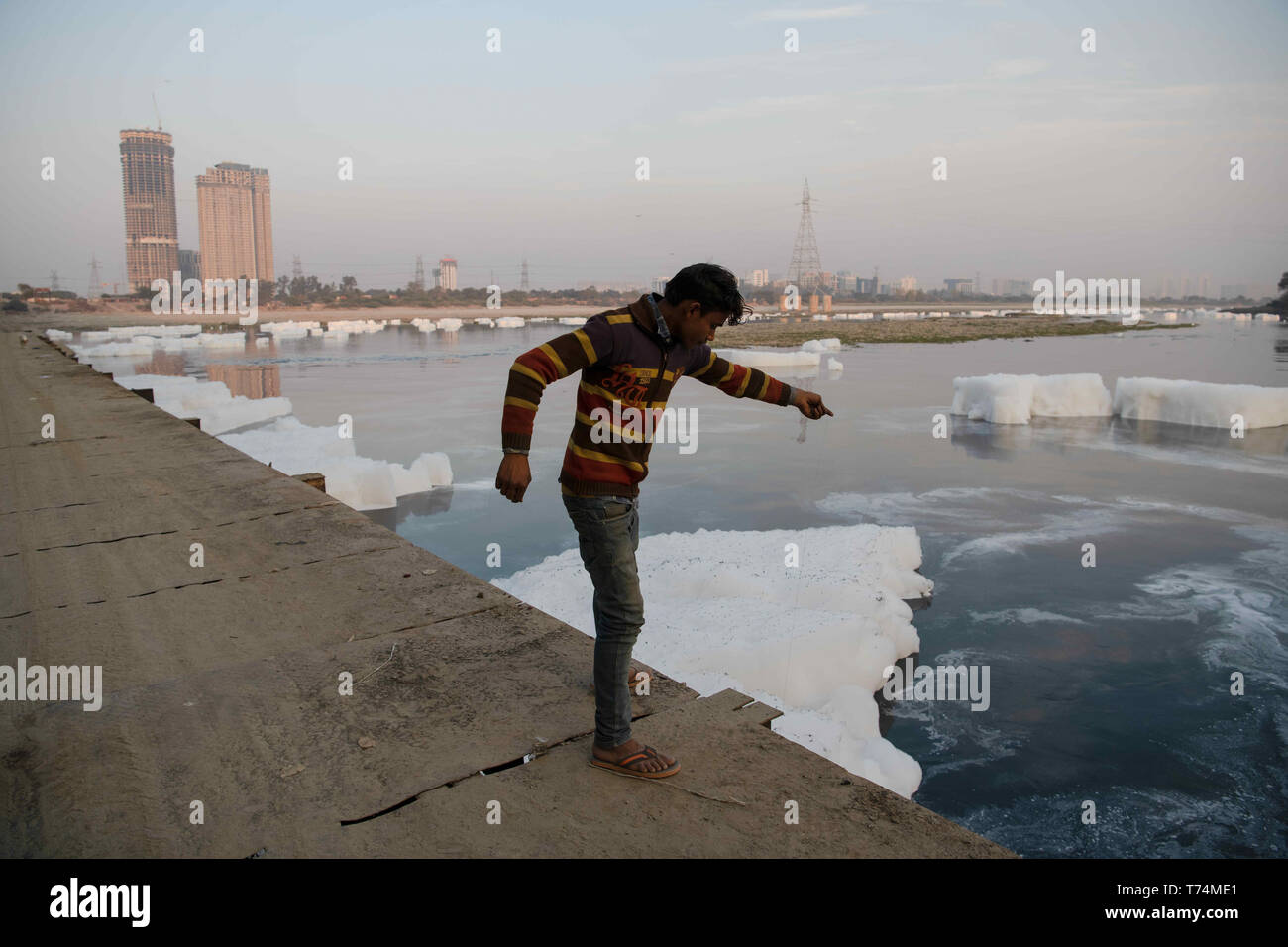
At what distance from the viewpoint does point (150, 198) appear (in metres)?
132

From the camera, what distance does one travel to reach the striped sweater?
2314 mm

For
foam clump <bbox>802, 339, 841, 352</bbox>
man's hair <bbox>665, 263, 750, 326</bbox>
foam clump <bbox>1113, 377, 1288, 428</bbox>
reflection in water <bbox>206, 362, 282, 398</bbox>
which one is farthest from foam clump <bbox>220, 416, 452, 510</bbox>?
foam clump <bbox>802, 339, 841, 352</bbox>

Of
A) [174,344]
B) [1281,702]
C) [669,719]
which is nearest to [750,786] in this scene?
[669,719]

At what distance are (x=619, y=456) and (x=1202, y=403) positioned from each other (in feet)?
58.9

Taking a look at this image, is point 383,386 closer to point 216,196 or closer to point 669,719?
point 669,719

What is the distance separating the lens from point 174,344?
3812cm

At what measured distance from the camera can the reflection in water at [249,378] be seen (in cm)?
2123

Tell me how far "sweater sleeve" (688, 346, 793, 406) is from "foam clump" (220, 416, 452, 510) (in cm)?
633

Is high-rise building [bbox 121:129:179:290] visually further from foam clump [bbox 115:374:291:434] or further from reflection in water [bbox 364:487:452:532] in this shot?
reflection in water [bbox 364:487:452:532]

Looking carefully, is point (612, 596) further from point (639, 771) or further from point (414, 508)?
point (414, 508)

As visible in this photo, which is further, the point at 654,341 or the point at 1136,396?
the point at 1136,396

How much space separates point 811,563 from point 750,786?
4.87 metres

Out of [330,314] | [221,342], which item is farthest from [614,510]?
[330,314]

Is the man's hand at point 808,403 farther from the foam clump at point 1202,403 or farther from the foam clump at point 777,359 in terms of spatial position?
the foam clump at point 777,359
